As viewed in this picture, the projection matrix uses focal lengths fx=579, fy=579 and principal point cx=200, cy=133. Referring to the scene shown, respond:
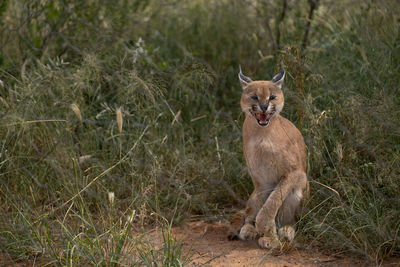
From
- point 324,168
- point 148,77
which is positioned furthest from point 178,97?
point 324,168

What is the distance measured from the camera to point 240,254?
11.9 ft

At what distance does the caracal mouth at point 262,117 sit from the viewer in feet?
12.3

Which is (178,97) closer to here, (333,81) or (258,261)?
(333,81)

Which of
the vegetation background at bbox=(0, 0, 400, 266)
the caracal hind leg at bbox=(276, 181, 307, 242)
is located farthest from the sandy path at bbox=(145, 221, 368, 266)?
the caracal hind leg at bbox=(276, 181, 307, 242)

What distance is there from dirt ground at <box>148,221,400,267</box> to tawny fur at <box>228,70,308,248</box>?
9 cm

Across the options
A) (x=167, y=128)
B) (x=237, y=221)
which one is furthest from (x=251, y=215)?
(x=167, y=128)

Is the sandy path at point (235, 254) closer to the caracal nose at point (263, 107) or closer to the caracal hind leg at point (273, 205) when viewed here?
the caracal hind leg at point (273, 205)

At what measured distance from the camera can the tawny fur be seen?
148 inches

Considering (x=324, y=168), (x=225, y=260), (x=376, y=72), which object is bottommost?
(x=225, y=260)

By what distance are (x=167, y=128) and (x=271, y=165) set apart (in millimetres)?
1256

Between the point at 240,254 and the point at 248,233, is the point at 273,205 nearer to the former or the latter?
the point at 248,233

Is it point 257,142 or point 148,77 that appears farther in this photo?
point 148,77

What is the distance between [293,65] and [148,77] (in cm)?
121

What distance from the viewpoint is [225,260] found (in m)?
3.52
